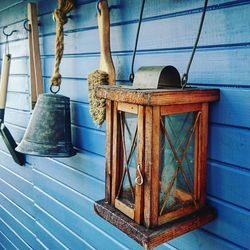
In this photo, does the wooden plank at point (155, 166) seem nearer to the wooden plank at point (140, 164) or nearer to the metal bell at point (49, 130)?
the wooden plank at point (140, 164)

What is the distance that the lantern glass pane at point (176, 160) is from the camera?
2.77ft

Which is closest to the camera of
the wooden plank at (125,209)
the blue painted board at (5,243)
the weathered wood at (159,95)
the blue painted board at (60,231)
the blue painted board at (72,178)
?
the weathered wood at (159,95)

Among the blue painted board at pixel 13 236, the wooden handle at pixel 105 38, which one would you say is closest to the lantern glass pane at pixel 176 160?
the wooden handle at pixel 105 38

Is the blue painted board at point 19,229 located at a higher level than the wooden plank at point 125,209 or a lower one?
lower

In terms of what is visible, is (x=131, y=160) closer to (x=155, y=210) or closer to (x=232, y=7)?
(x=155, y=210)

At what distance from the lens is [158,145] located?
2.64 feet

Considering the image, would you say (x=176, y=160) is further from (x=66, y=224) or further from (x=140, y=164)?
(x=66, y=224)

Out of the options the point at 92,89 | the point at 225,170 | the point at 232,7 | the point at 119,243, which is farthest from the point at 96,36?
the point at 119,243

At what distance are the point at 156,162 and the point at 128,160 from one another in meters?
0.12

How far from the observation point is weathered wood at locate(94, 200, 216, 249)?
2.61 ft

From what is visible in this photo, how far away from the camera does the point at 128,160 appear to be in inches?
35.5

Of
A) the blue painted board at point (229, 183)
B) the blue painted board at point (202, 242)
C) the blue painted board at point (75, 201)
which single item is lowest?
the blue painted board at point (75, 201)

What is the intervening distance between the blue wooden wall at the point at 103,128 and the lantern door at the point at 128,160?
0.25 meters

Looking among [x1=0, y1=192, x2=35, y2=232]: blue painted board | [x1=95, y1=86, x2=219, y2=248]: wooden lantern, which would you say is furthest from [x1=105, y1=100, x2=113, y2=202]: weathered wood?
[x1=0, y1=192, x2=35, y2=232]: blue painted board
